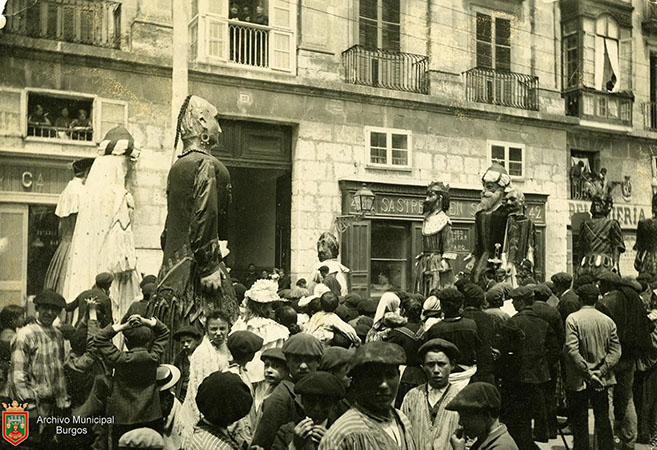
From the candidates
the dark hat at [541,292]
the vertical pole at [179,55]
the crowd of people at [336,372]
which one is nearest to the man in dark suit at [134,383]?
the crowd of people at [336,372]

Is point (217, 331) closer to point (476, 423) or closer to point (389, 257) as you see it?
point (476, 423)

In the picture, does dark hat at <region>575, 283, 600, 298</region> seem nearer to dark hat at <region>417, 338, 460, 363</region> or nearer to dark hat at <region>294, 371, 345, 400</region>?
dark hat at <region>417, 338, 460, 363</region>

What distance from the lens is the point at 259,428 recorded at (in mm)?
3232

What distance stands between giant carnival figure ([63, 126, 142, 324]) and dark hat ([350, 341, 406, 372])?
15.3 feet

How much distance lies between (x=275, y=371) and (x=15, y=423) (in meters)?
1.71

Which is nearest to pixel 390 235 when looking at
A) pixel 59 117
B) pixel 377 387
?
pixel 59 117

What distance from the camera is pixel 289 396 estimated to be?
132 inches

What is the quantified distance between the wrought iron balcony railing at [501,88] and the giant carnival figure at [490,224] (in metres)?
5.45

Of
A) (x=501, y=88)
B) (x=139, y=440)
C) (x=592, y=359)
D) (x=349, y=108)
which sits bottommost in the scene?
(x=592, y=359)

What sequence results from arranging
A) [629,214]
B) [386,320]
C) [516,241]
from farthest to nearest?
[629,214] < [516,241] < [386,320]

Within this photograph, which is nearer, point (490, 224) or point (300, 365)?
point (300, 365)

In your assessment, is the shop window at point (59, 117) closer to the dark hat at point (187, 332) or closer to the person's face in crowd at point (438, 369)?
the dark hat at point (187, 332)

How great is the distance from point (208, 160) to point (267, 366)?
1971 millimetres

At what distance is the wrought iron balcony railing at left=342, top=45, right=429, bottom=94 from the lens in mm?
12680
